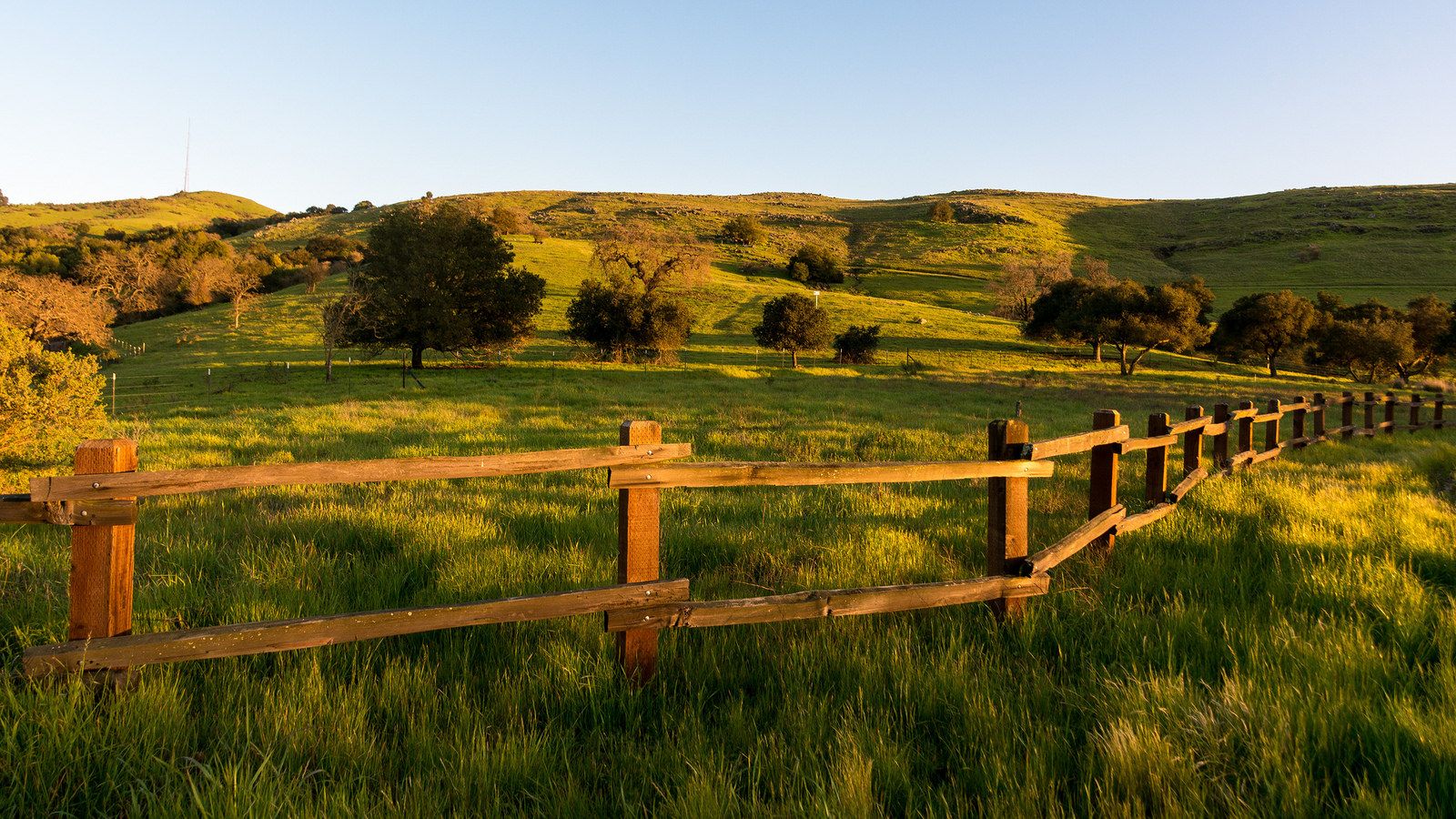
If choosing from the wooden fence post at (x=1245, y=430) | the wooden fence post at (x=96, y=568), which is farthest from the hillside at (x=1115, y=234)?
the wooden fence post at (x=96, y=568)

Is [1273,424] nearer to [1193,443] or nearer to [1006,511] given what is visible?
[1193,443]

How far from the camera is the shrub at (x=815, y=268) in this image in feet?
280

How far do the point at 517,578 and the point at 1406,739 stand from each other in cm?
484

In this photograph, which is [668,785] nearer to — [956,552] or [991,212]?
[956,552]

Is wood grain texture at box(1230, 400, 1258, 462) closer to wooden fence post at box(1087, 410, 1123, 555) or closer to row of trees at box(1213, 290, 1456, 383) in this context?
wooden fence post at box(1087, 410, 1123, 555)

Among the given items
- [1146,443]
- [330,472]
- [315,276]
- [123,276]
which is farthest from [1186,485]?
[123,276]

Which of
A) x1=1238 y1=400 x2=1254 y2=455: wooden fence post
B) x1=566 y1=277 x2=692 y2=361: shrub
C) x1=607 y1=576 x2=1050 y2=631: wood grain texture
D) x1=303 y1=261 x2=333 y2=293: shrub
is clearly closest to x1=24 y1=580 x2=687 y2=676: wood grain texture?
x1=607 y1=576 x2=1050 y2=631: wood grain texture

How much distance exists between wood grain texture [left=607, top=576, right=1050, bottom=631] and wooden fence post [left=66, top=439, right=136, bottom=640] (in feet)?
7.39

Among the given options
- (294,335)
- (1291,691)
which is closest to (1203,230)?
A: (294,335)

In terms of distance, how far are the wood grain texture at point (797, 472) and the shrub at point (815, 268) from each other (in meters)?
82.2

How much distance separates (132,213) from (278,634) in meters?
195

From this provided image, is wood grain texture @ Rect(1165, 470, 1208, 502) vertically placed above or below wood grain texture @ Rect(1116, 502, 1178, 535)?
above

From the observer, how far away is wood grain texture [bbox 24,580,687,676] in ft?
9.53

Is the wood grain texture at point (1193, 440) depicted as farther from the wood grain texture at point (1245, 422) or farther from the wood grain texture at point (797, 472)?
the wood grain texture at point (797, 472)
